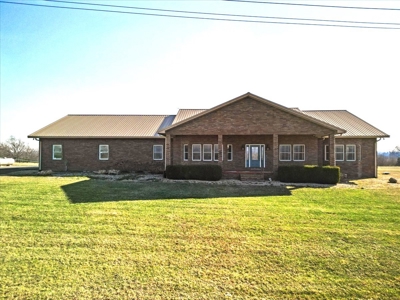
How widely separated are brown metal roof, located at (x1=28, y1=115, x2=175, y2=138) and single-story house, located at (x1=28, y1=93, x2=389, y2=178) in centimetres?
9

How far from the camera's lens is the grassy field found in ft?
11.9

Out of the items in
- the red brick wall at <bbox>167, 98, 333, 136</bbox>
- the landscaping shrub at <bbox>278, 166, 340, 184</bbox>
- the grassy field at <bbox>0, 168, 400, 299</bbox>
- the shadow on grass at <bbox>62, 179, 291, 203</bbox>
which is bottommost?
the grassy field at <bbox>0, 168, 400, 299</bbox>

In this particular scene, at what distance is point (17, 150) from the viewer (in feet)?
158

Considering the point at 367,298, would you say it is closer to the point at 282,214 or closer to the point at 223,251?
the point at 223,251

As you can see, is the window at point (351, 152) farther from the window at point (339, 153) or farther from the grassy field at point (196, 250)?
the grassy field at point (196, 250)

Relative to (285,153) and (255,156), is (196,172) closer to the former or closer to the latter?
(255,156)

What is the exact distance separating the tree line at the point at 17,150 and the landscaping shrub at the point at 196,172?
42154mm

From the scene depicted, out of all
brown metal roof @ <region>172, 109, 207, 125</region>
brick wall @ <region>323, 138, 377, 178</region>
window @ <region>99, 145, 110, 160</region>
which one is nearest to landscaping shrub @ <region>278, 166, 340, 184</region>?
brick wall @ <region>323, 138, 377, 178</region>

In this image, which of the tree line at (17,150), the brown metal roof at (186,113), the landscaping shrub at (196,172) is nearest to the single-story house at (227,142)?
the landscaping shrub at (196,172)

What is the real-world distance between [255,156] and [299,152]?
3.44m

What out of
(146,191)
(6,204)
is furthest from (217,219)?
(6,204)

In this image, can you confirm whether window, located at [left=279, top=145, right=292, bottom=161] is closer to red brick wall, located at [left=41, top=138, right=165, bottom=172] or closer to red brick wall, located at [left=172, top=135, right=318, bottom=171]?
red brick wall, located at [left=172, top=135, right=318, bottom=171]

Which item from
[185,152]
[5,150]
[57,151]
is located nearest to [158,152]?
[185,152]

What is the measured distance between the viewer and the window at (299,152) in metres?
19.0
